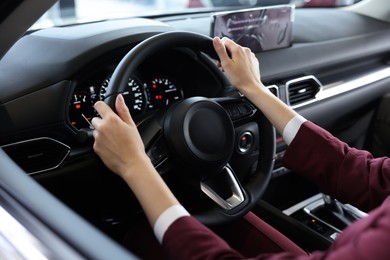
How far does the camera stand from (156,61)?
133cm

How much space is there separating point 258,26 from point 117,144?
868mm

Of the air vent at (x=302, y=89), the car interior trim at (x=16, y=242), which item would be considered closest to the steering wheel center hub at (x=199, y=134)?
the car interior trim at (x=16, y=242)

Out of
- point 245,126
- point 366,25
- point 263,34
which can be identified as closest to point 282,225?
point 245,126

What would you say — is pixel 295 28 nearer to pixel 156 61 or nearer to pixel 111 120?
pixel 156 61

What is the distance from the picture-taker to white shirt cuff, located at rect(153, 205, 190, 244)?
2.75ft

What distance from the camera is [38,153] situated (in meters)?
1.14

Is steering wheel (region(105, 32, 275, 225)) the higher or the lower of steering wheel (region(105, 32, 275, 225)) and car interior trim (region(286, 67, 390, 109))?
the higher

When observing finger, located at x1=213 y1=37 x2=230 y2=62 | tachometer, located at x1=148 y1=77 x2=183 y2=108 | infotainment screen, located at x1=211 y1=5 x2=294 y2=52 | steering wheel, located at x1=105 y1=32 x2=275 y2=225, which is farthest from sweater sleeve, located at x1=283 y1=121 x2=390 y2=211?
infotainment screen, located at x1=211 y1=5 x2=294 y2=52

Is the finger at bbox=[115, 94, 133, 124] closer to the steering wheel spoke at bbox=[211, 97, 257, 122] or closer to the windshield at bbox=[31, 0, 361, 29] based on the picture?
the steering wheel spoke at bbox=[211, 97, 257, 122]

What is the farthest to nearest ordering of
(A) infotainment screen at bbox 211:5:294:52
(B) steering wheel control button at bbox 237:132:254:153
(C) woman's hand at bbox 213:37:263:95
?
(A) infotainment screen at bbox 211:5:294:52
(B) steering wheel control button at bbox 237:132:254:153
(C) woman's hand at bbox 213:37:263:95

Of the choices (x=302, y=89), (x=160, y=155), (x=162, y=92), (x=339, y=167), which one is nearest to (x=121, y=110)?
(x=160, y=155)

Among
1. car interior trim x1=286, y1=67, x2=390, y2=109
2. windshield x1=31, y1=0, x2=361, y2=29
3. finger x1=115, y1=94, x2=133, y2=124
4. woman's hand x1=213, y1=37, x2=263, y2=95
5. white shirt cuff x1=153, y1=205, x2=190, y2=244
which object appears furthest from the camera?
car interior trim x1=286, y1=67, x2=390, y2=109

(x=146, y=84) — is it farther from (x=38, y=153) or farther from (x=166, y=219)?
(x=166, y=219)

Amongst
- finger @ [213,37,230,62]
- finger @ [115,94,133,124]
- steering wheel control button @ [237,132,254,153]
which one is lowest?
steering wheel control button @ [237,132,254,153]
